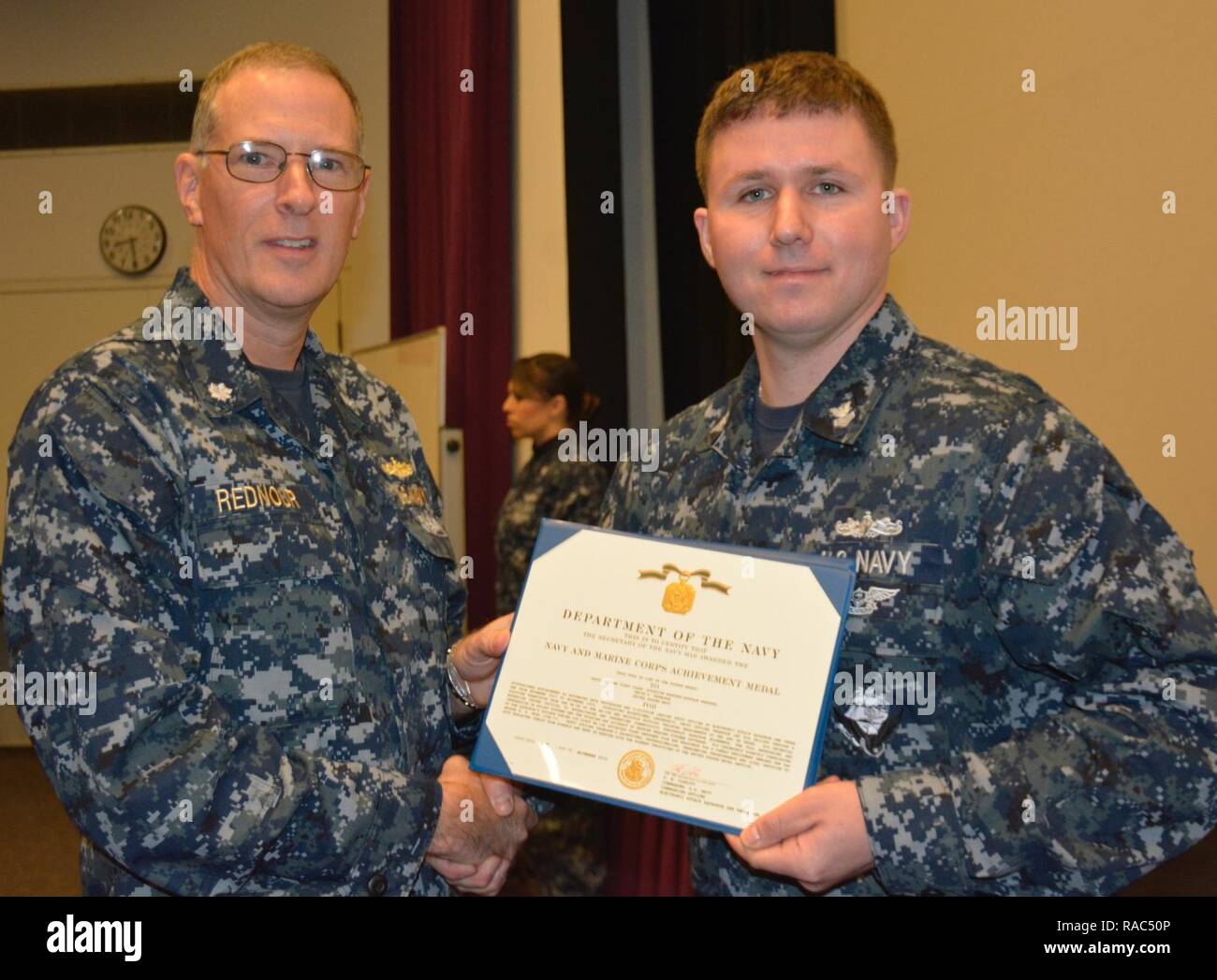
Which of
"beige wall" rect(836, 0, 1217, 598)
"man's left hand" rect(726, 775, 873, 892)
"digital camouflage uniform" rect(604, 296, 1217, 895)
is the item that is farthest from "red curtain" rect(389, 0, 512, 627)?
"man's left hand" rect(726, 775, 873, 892)

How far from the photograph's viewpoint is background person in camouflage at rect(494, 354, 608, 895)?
171 inches

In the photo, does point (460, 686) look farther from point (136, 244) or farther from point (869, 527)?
point (136, 244)

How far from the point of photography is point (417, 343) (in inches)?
240

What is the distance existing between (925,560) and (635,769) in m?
0.46

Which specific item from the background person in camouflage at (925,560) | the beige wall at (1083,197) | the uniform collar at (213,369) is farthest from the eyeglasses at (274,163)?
the beige wall at (1083,197)

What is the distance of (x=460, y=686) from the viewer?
1.93 meters

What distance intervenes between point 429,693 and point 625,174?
12.9 feet

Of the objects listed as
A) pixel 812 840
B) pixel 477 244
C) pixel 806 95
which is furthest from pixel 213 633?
pixel 477 244

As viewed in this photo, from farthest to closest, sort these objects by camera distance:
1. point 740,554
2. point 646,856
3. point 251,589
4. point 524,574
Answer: point 524,574, point 646,856, point 251,589, point 740,554

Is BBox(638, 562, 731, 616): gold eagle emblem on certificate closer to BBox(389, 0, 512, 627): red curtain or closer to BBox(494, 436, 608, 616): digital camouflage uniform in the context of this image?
BBox(494, 436, 608, 616): digital camouflage uniform

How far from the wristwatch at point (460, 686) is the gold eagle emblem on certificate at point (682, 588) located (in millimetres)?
496

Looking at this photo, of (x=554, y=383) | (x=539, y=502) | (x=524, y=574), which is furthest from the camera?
(x=554, y=383)

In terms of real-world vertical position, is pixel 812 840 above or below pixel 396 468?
below

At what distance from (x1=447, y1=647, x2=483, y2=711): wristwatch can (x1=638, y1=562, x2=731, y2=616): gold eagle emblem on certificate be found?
496mm
